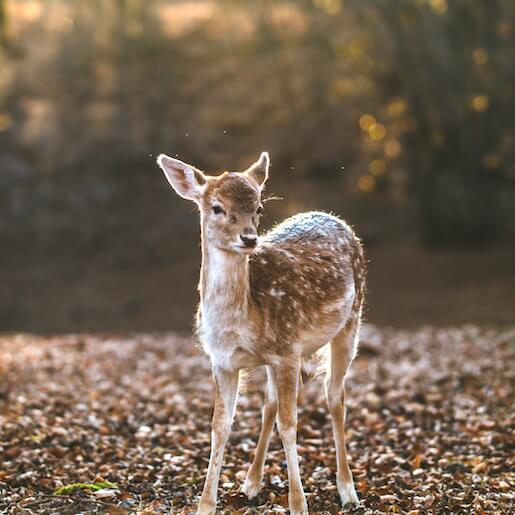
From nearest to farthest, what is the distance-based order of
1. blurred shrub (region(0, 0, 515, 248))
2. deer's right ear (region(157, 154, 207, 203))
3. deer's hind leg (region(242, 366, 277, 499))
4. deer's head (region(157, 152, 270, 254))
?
deer's head (region(157, 152, 270, 254))
deer's right ear (region(157, 154, 207, 203))
deer's hind leg (region(242, 366, 277, 499))
blurred shrub (region(0, 0, 515, 248))

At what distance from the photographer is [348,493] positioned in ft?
21.6

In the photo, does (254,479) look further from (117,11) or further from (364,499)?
(117,11)

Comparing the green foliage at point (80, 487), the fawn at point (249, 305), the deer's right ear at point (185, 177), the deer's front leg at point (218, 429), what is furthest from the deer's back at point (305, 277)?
the green foliage at point (80, 487)

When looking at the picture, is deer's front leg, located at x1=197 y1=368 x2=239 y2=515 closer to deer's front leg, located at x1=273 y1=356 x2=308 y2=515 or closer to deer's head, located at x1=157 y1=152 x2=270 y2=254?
deer's front leg, located at x1=273 y1=356 x2=308 y2=515

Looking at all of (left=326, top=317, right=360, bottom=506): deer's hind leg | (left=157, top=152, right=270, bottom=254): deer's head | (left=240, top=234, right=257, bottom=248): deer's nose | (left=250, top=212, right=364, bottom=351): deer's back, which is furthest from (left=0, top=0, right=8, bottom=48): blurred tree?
(left=240, top=234, right=257, bottom=248): deer's nose

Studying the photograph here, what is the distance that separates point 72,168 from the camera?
2547cm

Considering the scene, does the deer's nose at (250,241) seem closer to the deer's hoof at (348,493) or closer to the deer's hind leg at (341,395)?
the deer's hind leg at (341,395)

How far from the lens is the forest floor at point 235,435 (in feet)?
21.3

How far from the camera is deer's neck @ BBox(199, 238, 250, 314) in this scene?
19.3 ft

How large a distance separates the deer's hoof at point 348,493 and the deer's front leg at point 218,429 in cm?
104

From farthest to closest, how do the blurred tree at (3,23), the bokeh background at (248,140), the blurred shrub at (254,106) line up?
the blurred tree at (3,23), the blurred shrub at (254,106), the bokeh background at (248,140)

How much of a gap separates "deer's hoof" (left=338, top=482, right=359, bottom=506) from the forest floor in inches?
2.9

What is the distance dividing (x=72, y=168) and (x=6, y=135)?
2.20 metres

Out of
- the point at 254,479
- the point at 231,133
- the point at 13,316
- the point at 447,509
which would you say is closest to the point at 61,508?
the point at 254,479
